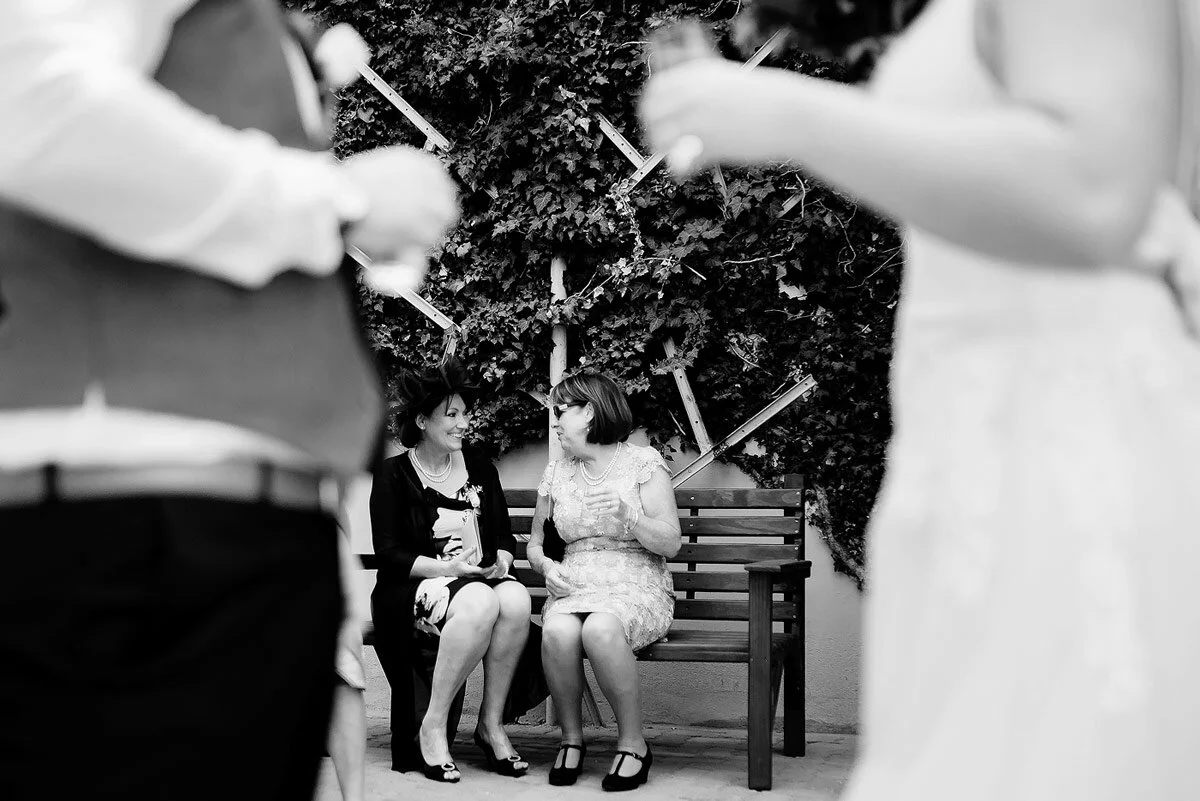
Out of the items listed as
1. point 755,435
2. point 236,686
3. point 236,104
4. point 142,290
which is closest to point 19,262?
point 142,290

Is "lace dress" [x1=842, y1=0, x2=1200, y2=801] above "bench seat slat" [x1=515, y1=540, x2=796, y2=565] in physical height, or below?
above

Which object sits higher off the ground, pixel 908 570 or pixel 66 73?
pixel 66 73

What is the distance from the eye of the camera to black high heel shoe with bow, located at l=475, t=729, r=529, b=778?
461 centimetres

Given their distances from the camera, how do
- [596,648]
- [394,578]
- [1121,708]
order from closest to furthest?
[1121,708], [596,648], [394,578]

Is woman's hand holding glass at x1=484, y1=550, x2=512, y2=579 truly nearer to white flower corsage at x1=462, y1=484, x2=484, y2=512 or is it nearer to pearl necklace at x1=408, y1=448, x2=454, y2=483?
white flower corsage at x1=462, y1=484, x2=484, y2=512

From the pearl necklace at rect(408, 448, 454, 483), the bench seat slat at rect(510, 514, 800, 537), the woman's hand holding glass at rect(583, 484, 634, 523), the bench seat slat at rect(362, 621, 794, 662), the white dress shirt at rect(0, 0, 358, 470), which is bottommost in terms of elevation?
the bench seat slat at rect(362, 621, 794, 662)

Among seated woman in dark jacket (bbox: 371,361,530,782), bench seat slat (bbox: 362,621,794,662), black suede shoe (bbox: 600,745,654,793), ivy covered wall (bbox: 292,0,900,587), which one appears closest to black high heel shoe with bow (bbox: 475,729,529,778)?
seated woman in dark jacket (bbox: 371,361,530,782)

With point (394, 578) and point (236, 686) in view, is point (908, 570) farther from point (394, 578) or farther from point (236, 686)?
point (394, 578)

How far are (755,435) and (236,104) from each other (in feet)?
14.9

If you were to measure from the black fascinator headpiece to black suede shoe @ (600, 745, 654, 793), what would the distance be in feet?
4.64

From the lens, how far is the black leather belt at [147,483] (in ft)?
3.10

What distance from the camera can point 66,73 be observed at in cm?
91

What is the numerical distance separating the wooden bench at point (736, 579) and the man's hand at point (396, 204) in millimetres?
3460

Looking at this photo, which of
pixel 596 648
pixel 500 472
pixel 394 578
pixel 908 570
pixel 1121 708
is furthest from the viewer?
pixel 500 472
